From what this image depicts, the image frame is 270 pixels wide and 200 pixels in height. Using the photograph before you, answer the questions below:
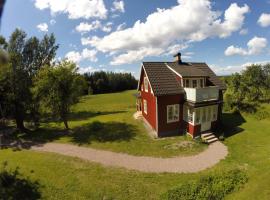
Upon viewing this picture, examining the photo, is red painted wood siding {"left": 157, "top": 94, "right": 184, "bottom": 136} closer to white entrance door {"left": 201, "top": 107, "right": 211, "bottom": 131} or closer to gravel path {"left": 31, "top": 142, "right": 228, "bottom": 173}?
white entrance door {"left": 201, "top": 107, "right": 211, "bottom": 131}

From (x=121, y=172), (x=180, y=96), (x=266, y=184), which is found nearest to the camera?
(x=266, y=184)

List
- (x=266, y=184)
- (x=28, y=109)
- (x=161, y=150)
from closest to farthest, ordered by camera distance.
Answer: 1. (x=266, y=184)
2. (x=161, y=150)
3. (x=28, y=109)

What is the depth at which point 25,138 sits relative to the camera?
64.2 ft

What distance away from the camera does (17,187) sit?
34.4 ft

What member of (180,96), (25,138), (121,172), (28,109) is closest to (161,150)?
(121,172)

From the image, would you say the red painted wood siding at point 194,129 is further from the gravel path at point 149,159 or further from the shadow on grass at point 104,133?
the shadow on grass at point 104,133

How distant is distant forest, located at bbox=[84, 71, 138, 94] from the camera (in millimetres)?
92562

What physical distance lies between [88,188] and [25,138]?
41.3ft

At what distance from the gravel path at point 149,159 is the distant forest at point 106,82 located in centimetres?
7270

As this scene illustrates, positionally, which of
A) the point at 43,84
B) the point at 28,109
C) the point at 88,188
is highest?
the point at 43,84

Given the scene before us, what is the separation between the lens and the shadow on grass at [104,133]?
722 inches

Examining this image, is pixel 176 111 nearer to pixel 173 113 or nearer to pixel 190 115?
pixel 173 113

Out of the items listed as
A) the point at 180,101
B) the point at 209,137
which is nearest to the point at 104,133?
Answer: the point at 180,101

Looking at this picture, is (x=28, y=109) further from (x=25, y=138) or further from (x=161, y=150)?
(x=161, y=150)
